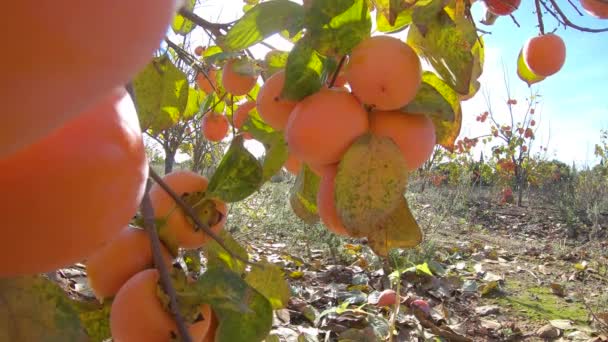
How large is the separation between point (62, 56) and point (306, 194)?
22.6 inches

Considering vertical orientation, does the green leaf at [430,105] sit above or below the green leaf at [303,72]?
below

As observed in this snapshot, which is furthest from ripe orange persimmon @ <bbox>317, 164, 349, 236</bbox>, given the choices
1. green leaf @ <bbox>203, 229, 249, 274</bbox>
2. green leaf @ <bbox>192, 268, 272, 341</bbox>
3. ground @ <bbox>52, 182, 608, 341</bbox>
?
ground @ <bbox>52, 182, 608, 341</bbox>

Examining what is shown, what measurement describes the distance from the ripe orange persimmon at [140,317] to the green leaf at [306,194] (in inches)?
10.2

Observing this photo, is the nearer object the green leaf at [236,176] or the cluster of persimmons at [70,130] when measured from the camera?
the cluster of persimmons at [70,130]

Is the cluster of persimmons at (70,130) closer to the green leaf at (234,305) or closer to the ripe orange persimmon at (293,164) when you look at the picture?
the green leaf at (234,305)

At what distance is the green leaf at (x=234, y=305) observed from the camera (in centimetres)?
48

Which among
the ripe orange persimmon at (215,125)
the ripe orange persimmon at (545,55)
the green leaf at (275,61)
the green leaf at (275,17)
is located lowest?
the green leaf at (275,17)

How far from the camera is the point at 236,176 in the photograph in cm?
64

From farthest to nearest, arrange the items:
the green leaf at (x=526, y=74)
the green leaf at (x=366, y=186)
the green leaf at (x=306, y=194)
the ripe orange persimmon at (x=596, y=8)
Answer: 1. the green leaf at (x=526, y=74)
2. the ripe orange persimmon at (x=596, y=8)
3. the green leaf at (x=306, y=194)
4. the green leaf at (x=366, y=186)

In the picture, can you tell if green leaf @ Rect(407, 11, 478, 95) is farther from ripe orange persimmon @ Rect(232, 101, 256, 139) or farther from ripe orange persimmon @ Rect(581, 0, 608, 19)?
ripe orange persimmon @ Rect(581, 0, 608, 19)

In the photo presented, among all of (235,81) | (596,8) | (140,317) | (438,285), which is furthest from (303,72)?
(438,285)

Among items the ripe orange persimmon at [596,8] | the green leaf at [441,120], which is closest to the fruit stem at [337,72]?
the green leaf at [441,120]

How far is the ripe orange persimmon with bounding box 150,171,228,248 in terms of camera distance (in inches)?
23.9

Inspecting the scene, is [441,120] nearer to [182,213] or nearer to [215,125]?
[182,213]
